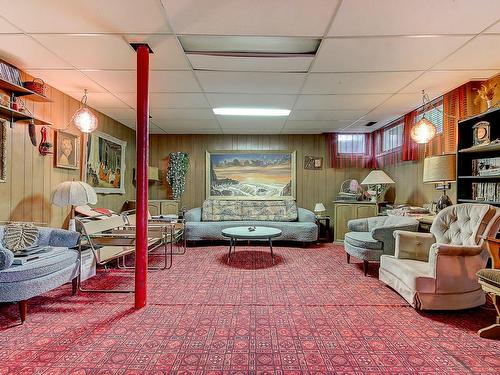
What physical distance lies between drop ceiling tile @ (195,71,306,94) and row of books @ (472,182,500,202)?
2.51m

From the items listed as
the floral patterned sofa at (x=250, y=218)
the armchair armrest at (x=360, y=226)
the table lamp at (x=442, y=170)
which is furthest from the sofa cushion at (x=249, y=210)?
the table lamp at (x=442, y=170)

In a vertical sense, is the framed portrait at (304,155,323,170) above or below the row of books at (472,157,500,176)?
above

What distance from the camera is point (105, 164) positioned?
530cm

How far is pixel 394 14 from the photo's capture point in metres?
2.26

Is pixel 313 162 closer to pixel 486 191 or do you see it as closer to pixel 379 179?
pixel 379 179

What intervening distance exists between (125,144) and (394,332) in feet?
19.0

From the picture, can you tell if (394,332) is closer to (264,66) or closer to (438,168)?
(438,168)

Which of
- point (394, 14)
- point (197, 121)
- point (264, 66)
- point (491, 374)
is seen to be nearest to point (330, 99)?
point (264, 66)

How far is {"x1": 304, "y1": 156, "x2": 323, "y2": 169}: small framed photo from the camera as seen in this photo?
277 inches

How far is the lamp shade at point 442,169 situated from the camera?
3553mm

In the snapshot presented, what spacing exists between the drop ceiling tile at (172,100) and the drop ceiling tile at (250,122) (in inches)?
36.0

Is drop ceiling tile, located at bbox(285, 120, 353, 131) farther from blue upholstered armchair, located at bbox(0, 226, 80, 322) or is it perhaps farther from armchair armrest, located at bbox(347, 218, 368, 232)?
blue upholstered armchair, located at bbox(0, 226, 80, 322)

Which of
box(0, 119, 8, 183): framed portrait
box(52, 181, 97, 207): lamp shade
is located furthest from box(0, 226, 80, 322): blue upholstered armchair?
box(0, 119, 8, 183): framed portrait

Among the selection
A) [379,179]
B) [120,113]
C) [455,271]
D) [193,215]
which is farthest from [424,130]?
[120,113]
